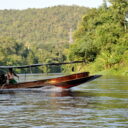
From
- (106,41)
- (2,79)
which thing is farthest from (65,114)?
(106,41)

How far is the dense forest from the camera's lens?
64.5m

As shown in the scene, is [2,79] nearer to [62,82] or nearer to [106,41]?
[62,82]

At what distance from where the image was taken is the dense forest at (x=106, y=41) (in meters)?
64.5

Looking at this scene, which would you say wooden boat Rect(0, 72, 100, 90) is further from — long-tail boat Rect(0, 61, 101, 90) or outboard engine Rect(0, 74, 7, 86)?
outboard engine Rect(0, 74, 7, 86)

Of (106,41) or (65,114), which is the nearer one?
(65,114)

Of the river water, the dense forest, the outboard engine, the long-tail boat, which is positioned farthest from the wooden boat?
the dense forest

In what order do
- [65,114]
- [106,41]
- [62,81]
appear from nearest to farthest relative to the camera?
[65,114] < [62,81] < [106,41]

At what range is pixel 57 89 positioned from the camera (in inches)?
1156

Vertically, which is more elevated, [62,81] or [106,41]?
[106,41]

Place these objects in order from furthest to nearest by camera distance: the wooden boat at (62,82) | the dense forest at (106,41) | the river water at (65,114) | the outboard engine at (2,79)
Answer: the dense forest at (106,41)
the outboard engine at (2,79)
the wooden boat at (62,82)
the river water at (65,114)

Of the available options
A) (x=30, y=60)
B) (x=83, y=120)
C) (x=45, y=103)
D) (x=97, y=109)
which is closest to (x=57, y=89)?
(x=45, y=103)

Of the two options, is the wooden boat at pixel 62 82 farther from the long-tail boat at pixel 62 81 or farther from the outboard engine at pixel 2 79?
the outboard engine at pixel 2 79

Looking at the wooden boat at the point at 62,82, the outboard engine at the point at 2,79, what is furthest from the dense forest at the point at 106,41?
the outboard engine at the point at 2,79

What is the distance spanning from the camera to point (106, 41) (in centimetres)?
7056
